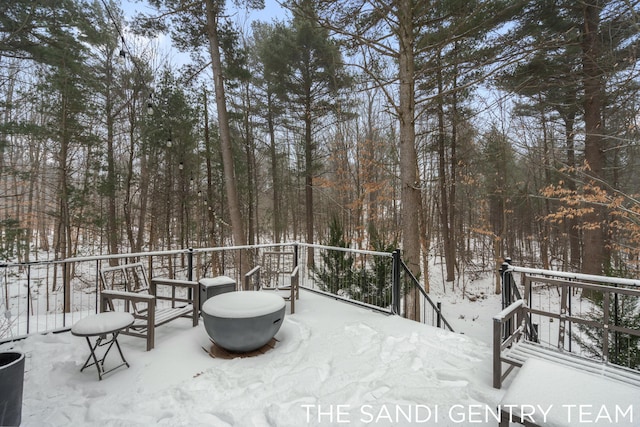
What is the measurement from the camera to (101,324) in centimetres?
274

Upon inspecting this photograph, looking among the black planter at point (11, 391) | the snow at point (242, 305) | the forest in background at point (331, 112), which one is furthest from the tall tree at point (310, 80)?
the black planter at point (11, 391)

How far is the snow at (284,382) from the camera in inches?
84.9

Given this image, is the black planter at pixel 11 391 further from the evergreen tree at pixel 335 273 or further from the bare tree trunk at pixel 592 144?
the bare tree trunk at pixel 592 144

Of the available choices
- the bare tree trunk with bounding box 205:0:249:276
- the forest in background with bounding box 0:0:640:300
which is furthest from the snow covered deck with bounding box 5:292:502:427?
the bare tree trunk with bounding box 205:0:249:276

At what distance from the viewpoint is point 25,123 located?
7.32m

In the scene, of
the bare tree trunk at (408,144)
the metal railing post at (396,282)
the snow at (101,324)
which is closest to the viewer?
the snow at (101,324)

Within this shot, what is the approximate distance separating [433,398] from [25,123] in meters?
10.5

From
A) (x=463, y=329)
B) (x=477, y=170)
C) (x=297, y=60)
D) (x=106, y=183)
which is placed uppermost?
(x=297, y=60)

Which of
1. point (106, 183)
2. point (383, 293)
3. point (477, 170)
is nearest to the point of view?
point (383, 293)

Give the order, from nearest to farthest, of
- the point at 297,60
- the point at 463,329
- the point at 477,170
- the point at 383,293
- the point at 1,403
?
the point at 1,403 < the point at 383,293 < the point at 463,329 < the point at 297,60 < the point at 477,170

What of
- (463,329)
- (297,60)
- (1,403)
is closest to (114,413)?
(1,403)

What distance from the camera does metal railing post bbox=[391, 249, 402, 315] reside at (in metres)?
4.11

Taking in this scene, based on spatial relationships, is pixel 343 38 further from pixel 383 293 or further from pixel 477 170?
pixel 477 170

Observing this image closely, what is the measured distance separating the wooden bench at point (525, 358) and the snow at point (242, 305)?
213 cm
